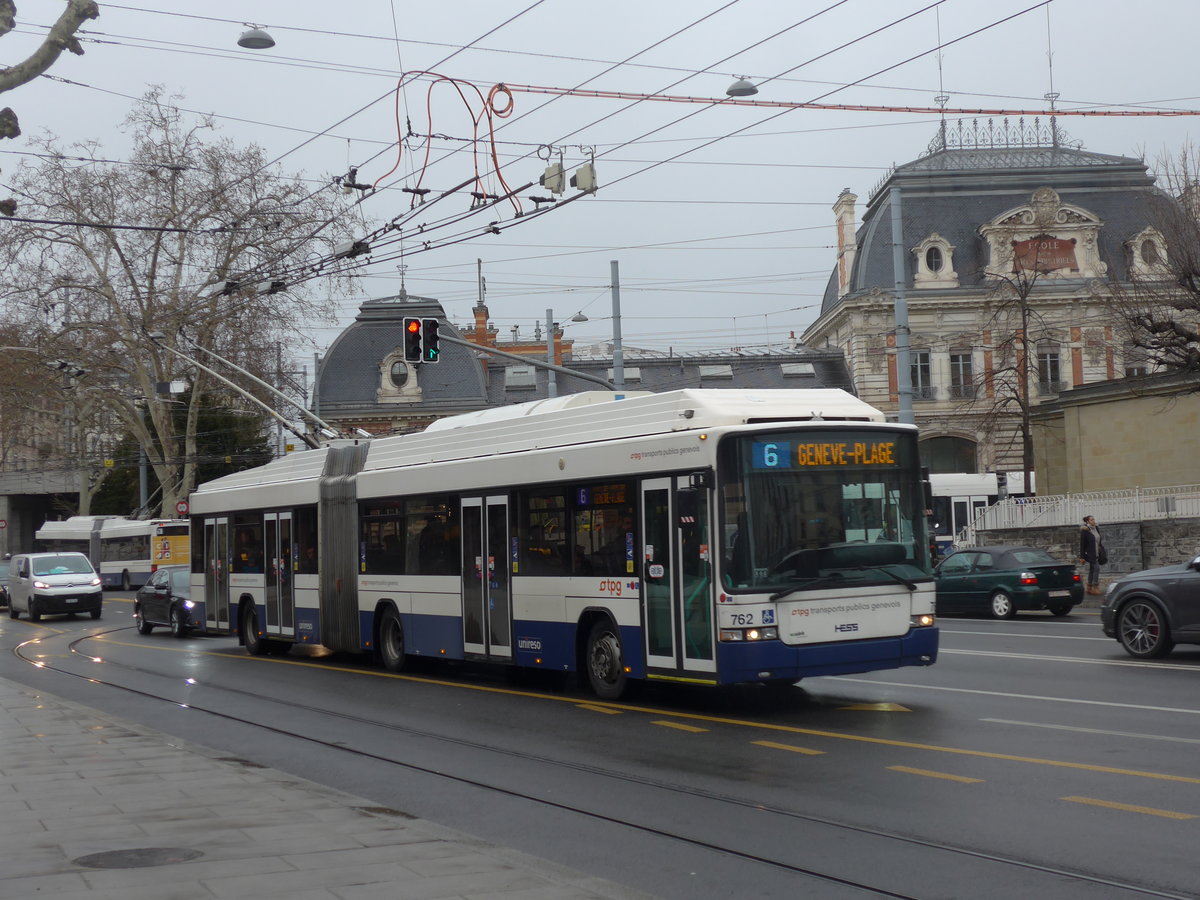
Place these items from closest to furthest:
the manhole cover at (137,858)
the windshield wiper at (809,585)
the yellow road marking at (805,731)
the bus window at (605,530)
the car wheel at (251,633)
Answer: the manhole cover at (137,858) < the yellow road marking at (805,731) < the windshield wiper at (809,585) < the bus window at (605,530) < the car wheel at (251,633)

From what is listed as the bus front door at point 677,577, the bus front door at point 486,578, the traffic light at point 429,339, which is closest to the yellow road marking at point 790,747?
the bus front door at point 677,577

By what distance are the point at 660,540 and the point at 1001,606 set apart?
1544 centimetres

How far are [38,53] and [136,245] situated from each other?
44197 mm

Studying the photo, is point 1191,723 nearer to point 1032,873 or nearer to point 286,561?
point 1032,873

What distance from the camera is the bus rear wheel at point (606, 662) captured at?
14.3m

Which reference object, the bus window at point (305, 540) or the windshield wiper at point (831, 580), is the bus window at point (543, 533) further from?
the bus window at point (305, 540)

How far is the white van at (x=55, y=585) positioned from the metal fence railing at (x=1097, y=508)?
2480cm

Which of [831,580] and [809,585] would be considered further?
[831,580]

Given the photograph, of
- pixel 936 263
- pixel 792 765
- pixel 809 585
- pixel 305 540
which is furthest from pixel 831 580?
pixel 936 263

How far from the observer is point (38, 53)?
7.93 m

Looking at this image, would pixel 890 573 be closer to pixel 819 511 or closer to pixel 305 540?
pixel 819 511

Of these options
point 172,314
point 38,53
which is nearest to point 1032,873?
point 38,53

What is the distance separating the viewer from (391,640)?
19.4 metres

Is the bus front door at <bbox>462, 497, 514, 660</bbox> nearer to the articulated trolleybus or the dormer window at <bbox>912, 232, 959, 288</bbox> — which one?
the articulated trolleybus
